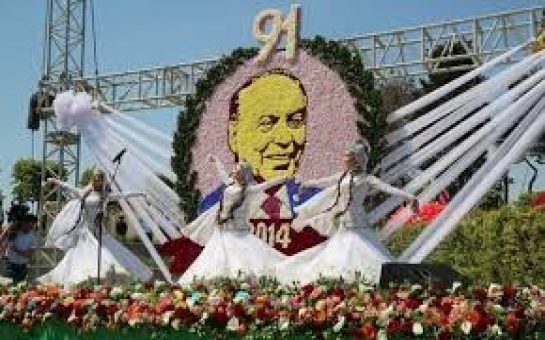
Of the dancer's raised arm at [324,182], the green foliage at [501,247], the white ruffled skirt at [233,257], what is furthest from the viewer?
the green foliage at [501,247]

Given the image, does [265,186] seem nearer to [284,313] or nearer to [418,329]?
[284,313]

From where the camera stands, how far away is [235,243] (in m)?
9.13

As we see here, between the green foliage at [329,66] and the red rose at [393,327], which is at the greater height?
the green foliage at [329,66]

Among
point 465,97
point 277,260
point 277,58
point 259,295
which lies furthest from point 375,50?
point 259,295

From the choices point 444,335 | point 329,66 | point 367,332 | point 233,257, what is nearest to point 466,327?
point 444,335

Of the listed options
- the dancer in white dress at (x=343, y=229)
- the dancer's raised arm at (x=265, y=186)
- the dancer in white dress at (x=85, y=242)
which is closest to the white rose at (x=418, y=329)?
the dancer in white dress at (x=343, y=229)

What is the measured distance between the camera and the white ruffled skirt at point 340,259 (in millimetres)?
7977

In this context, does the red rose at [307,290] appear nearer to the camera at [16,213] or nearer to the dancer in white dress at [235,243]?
the dancer in white dress at [235,243]

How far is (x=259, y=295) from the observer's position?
544cm

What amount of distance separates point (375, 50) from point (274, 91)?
4.66m

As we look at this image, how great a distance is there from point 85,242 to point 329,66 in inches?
138

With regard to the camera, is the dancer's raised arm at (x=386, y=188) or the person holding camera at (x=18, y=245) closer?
the dancer's raised arm at (x=386, y=188)

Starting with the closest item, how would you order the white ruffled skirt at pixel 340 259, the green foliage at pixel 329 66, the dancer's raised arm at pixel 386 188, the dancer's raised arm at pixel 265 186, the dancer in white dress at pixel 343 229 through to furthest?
the white ruffled skirt at pixel 340 259 < the dancer in white dress at pixel 343 229 < the dancer's raised arm at pixel 386 188 < the dancer's raised arm at pixel 265 186 < the green foliage at pixel 329 66

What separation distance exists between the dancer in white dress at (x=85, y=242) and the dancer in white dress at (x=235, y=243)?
3.61 ft
